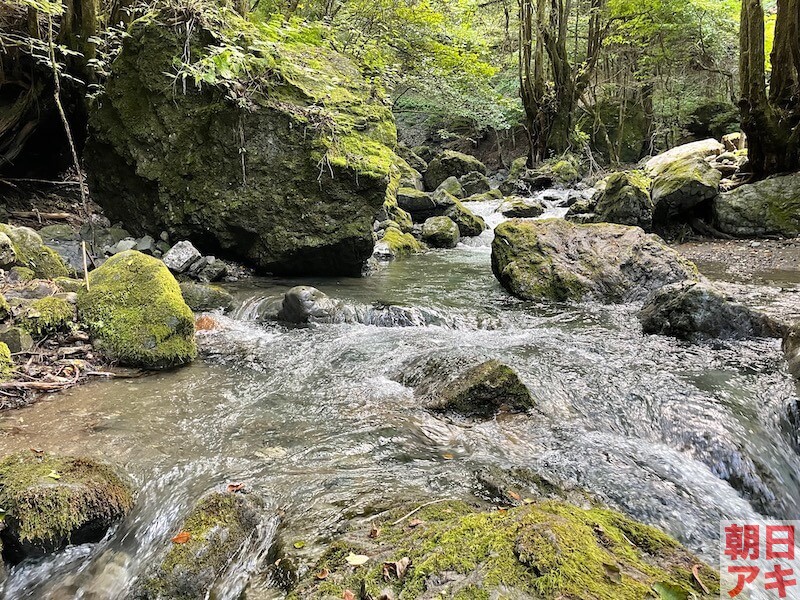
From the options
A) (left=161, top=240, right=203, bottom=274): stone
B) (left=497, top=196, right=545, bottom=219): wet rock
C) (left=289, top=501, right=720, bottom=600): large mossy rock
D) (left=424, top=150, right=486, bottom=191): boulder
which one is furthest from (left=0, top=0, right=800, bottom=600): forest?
(left=424, top=150, right=486, bottom=191): boulder

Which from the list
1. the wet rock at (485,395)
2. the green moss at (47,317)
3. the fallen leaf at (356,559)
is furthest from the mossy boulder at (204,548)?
the green moss at (47,317)

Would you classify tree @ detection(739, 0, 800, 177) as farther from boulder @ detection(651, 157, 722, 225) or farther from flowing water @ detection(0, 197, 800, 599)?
flowing water @ detection(0, 197, 800, 599)

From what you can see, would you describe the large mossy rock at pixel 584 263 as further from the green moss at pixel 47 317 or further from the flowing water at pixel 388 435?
the green moss at pixel 47 317

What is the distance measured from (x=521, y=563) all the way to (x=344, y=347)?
4.11 m

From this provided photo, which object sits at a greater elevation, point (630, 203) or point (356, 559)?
point (630, 203)

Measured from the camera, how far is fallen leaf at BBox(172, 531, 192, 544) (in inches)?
92.3

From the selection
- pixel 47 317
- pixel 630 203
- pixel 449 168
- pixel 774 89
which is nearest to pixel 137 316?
pixel 47 317

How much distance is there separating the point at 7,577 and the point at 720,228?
13292mm

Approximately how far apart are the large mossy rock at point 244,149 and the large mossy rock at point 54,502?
19.3 feet

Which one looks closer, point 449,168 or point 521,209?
point 521,209

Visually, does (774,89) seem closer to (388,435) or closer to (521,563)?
(388,435)

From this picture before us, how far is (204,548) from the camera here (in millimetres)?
2318

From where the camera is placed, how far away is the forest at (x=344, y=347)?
7.53ft

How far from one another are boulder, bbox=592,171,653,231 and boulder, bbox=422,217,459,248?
3.78 metres
